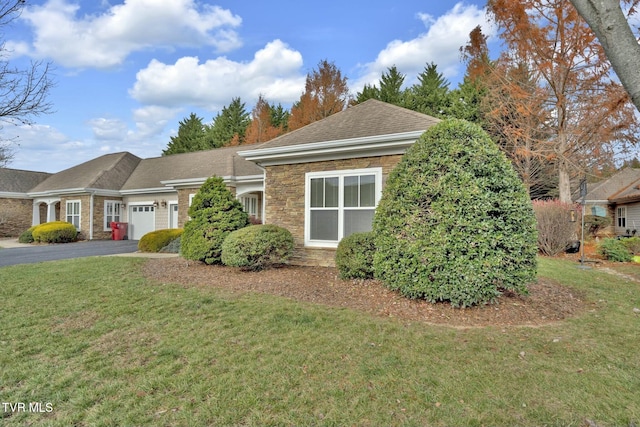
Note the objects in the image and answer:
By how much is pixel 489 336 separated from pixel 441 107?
2167 cm

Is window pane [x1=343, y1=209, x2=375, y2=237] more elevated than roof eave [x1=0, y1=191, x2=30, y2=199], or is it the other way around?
roof eave [x1=0, y1=191, x2=30, y2=199]

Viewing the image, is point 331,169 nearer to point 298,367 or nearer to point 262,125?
point 298,367

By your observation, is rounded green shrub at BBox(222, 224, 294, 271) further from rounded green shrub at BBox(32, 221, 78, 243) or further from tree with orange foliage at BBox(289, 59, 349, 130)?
tree with orange foliage at BBox(289, 59, 349, 130)

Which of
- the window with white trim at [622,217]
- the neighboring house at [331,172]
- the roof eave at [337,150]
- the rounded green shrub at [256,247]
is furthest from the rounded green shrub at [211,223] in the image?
the window with white trim at [622,217]

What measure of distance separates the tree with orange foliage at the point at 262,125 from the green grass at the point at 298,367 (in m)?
25.5

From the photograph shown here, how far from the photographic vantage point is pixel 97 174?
20062 millimetres

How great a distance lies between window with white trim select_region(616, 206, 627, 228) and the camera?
21.0 meters

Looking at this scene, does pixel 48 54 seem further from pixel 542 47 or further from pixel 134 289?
pixel 542 47

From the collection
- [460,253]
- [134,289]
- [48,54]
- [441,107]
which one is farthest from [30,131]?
[441,107]

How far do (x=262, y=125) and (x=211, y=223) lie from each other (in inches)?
924

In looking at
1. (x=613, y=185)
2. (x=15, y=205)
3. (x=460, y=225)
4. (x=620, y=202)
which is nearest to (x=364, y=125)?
(x=460, y=225)

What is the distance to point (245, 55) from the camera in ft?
50.6

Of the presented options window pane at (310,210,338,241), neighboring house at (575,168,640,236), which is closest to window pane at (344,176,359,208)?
window pane at (310,210,338,241)

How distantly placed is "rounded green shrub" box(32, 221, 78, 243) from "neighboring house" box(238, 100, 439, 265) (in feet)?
47.4
